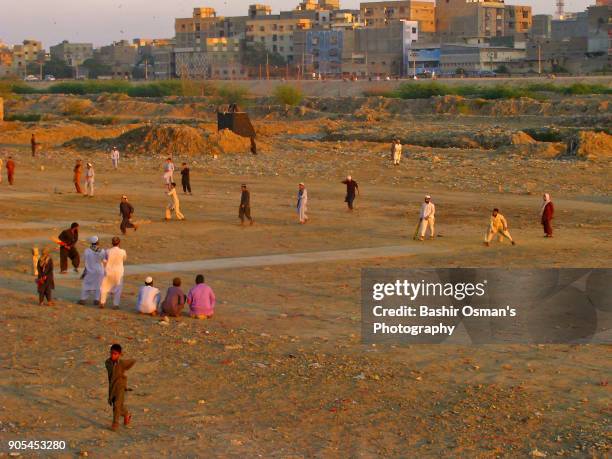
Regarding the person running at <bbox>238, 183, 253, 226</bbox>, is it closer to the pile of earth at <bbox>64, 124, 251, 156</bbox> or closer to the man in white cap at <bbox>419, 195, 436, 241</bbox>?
the man in white cap at <bbox>419, 195, 436, 241</bbox>

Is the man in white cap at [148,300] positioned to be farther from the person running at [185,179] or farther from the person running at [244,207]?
the person running at [185,179]

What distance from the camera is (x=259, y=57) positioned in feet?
513

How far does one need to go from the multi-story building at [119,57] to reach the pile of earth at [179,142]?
139m

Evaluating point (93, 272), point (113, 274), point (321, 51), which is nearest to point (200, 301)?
point (113, 274)

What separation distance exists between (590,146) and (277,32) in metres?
120

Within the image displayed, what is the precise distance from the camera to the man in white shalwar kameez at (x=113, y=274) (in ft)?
53.7

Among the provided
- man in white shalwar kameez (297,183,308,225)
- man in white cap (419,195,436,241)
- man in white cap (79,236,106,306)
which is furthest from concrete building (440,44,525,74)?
man in white cap (79,236,106,306)

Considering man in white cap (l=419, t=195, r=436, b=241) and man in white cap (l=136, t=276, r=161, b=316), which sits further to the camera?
man in white cap (l=419, t=195, r=436, b=241)

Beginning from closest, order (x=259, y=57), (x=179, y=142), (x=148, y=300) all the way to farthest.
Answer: (x=148, y=300) → (x=179, y=142) → (x=259, y=57)

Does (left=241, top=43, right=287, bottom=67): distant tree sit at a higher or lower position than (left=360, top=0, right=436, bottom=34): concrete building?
lower

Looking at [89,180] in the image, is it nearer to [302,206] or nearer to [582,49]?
[302,206]

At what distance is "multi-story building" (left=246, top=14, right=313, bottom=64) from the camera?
523 ft

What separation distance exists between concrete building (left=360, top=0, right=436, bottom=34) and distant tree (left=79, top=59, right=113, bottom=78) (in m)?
47.5

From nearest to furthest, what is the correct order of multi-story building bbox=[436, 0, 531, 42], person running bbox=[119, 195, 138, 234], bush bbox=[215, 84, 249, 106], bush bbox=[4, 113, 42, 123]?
person running bbox=[119, 195, 138, 234] → bush bbox=[4, 113, 42, 123] → bush bbox=[215, 84, 249, 106] → multi-story building bbox=[436, 0, 531, 42]
